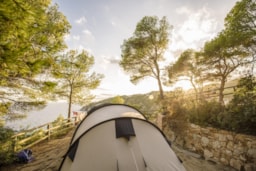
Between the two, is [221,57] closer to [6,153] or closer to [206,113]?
[206,113]

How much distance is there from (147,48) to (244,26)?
800cm

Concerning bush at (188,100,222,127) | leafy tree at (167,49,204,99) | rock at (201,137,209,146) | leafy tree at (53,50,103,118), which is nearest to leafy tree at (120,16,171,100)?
leafy tree at (167,49,204,99)

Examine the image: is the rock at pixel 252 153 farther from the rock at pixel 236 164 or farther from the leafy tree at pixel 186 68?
the leafy tree at pixel 186 68

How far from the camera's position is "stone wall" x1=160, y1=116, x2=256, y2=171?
15.6 feet

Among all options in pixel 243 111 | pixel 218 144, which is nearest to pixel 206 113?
pixel 218 144

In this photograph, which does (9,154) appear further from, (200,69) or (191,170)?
(200,69)

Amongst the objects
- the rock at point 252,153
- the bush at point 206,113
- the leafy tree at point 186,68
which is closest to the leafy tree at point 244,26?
the bush at point 206,113

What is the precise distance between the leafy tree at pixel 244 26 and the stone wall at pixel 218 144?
588 centimetres

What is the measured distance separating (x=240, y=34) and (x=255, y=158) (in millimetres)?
8711

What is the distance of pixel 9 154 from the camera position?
5.34 metres

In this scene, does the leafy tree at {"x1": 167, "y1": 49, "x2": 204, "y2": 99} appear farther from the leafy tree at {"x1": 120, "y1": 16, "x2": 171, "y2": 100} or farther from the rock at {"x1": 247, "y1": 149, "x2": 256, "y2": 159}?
the rock at {"x1": 247, "y1": 149, "x2": 256, "y2": 159}

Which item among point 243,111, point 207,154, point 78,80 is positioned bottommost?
point 207,154

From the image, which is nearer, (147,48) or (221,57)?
(221,57)

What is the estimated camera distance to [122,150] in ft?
10.1
